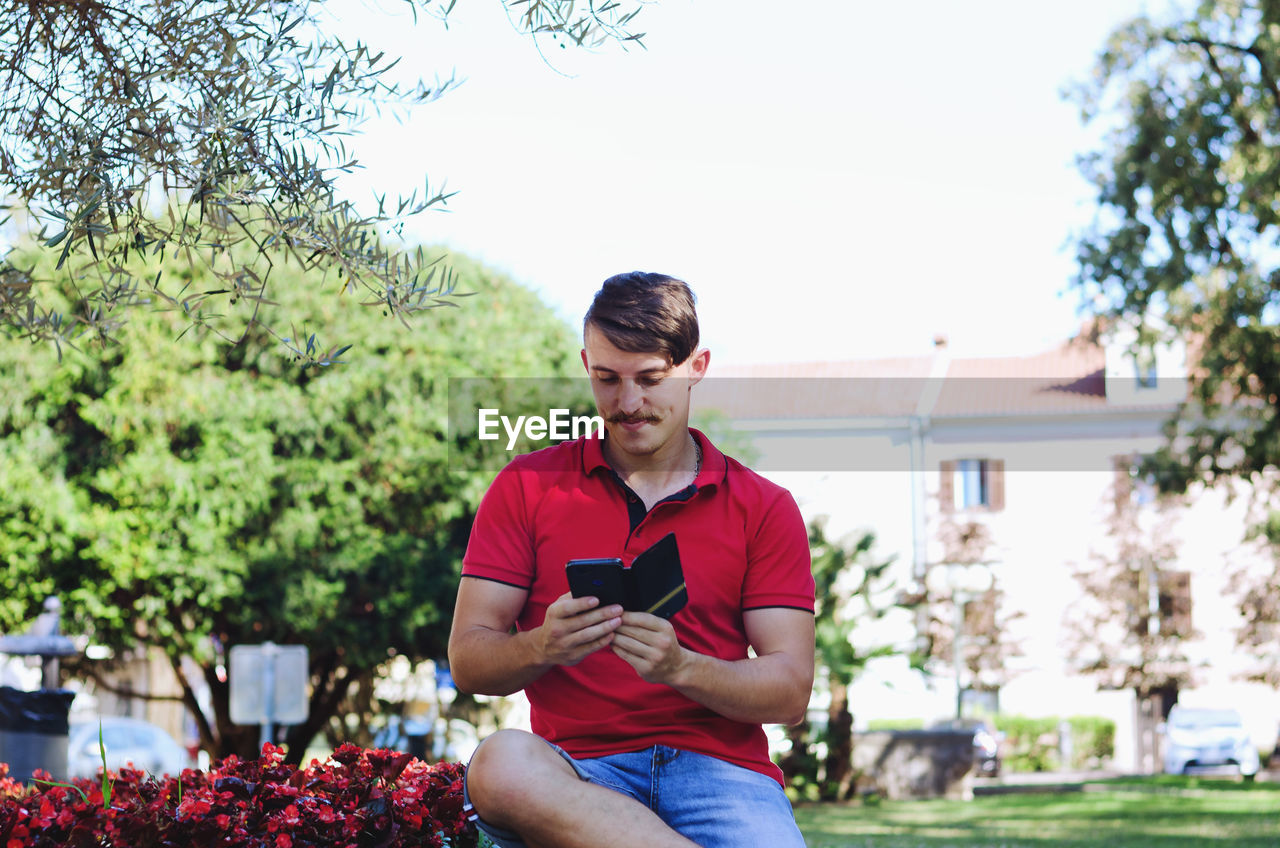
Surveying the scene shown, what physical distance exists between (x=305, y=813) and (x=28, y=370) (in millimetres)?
13617

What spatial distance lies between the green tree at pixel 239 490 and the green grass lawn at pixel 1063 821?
19.0 feet

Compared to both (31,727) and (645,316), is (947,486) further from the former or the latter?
(645,316)

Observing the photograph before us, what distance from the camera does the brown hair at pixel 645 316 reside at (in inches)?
117

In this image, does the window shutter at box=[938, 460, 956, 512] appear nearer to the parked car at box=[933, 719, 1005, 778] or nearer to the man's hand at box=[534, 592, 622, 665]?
the parked car at box=[933, 719, 1005, 778]

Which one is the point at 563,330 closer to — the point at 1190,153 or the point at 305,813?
the point at 1190,153

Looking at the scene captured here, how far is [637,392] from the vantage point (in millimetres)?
3023

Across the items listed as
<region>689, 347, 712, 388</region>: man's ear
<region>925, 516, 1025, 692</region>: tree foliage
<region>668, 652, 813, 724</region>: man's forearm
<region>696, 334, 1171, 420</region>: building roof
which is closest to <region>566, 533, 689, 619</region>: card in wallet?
<region>668, 652, 813, 724</region>: man's forearm

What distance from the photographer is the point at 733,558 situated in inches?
120

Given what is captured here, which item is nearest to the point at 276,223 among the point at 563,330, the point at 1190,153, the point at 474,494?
the point at 1190,153

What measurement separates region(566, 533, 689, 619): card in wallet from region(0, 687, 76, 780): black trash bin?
7137 millimetres

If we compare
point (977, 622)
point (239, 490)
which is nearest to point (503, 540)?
point (239, 490)

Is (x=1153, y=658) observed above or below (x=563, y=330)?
below

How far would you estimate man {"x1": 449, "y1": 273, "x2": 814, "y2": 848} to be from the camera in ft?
8.88

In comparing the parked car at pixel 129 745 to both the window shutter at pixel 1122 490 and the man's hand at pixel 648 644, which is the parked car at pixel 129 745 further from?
the window shutter at pixel 1122 490
